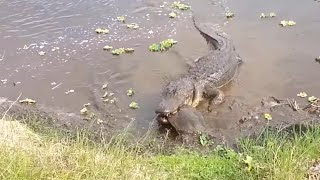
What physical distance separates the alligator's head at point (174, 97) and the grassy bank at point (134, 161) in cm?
186

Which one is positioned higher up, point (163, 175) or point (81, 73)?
point (163, 175)

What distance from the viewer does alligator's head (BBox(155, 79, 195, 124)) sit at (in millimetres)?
7555

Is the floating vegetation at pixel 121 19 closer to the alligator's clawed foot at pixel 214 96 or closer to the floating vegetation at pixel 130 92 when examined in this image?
the floating vegetation at pixel 130 92

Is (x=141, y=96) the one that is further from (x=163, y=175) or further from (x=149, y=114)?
(x=163, y=175)

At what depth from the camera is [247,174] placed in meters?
4.92

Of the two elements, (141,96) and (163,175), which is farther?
(141,96)

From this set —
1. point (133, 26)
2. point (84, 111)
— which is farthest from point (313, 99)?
point (133, 26)

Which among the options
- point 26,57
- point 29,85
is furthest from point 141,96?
point 26,57

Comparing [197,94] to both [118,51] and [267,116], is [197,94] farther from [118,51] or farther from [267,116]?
[118,51]

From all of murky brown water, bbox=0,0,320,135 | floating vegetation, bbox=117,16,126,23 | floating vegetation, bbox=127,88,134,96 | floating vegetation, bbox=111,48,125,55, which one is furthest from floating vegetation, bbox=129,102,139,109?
floating vegetation, bbox=117,16,126,23

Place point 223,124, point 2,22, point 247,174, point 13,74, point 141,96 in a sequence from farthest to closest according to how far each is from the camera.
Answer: point 2,22 < point 13,74 < point 141,96 < point 223,124 < point 247,174

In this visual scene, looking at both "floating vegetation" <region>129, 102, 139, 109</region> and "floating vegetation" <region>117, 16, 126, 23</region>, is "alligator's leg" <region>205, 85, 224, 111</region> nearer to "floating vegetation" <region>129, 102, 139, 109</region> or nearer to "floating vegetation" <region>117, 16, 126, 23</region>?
"floating vegetation" <region>129, 102, 139, 109</region>

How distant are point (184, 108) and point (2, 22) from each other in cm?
543

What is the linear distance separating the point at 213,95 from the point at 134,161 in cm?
365
